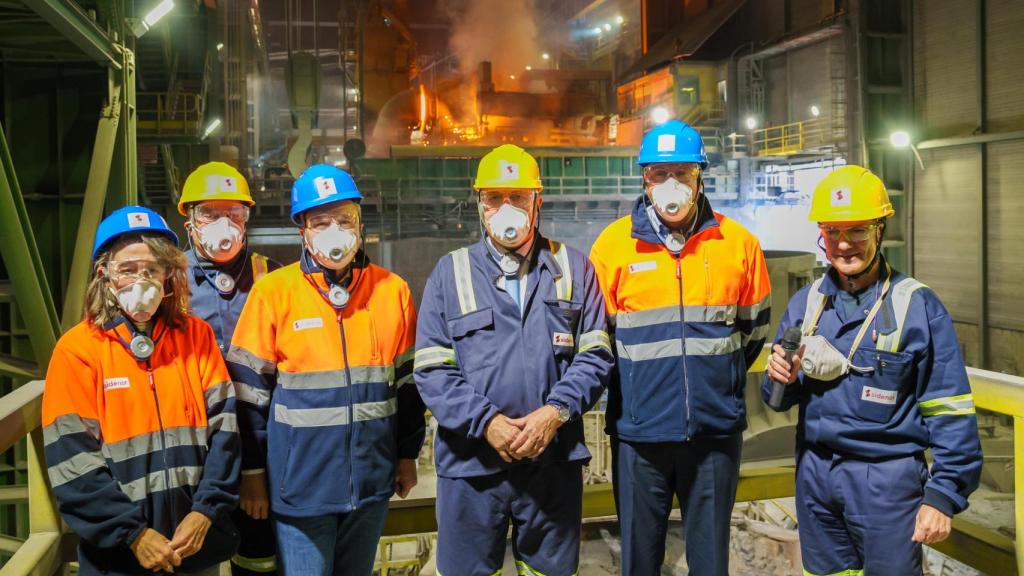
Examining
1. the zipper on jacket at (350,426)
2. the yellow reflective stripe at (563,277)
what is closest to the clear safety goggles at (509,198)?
the yellow reflective stripe at (563,277)

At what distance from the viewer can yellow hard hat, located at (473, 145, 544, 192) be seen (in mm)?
3240

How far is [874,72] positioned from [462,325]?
16232 mm

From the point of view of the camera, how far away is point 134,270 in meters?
2.77

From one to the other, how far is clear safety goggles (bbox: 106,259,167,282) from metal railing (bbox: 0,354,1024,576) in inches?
23.6

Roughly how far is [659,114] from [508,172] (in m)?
29.7

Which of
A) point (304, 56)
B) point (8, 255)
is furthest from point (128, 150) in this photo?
point (304, 56)

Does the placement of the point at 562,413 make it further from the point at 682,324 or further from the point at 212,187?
the point at 212,187

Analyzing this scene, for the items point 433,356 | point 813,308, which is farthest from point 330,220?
point 813,308

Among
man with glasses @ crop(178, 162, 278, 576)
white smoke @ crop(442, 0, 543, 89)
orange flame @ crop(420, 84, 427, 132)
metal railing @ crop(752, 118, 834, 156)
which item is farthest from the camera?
white smoke @ crop(442, 0, 543, 89)

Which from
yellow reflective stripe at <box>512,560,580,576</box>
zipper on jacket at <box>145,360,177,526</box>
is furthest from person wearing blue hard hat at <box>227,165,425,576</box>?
yellow reflective stripe at <box>512,560,580,576</box>

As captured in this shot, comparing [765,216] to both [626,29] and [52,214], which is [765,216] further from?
[52,214]

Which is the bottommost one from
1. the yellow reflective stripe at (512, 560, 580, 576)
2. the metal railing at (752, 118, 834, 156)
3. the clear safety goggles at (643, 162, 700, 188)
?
the yellow reflective stripe at (512, 560, 580, 576)

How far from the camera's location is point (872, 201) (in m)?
3.08

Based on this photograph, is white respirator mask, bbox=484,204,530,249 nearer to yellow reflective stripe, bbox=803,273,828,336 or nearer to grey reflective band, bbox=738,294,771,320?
grey reflective band, bbox=738,294,771,320
